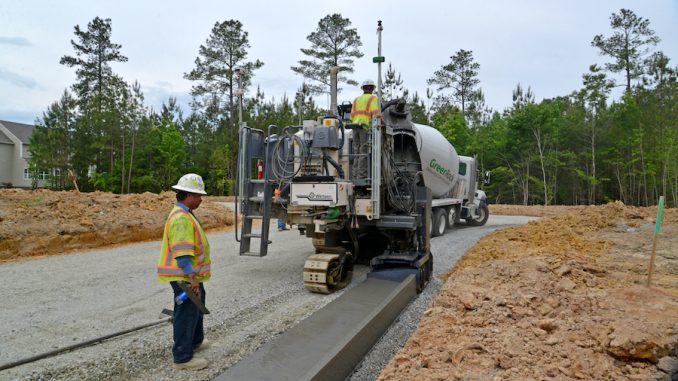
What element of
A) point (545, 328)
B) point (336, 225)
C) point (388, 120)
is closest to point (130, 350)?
point (336, 225)

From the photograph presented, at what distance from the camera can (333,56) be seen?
29031 millimetres

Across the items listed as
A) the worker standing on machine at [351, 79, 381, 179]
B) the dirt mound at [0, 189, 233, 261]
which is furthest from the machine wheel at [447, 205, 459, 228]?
the dirt mound at [0, 189, 233, 261]

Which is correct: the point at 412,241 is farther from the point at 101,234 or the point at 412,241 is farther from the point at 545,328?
the point at 101,234

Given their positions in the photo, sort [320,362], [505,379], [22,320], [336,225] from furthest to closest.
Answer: [336,225]
[22,320]
[320,362]
[505,379]

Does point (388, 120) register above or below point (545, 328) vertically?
above

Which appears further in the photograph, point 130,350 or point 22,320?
point 22,320

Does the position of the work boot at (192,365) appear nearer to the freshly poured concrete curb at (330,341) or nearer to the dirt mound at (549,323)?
the freshly poured concrete curb at (330,341)

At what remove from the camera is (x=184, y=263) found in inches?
140

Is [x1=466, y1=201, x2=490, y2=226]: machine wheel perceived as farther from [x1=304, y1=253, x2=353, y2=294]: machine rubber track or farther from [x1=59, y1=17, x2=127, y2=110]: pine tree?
[x1=59, y1=17, x2=127, y2=110]: pine tree

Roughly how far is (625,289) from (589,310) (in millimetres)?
1265

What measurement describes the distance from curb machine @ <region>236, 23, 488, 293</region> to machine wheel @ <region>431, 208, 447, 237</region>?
413 cm

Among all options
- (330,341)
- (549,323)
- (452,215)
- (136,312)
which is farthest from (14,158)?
(549,323)

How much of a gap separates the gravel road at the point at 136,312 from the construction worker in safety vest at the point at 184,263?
207 millimetres

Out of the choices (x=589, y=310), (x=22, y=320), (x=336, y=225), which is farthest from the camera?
(x=336, y=225)
